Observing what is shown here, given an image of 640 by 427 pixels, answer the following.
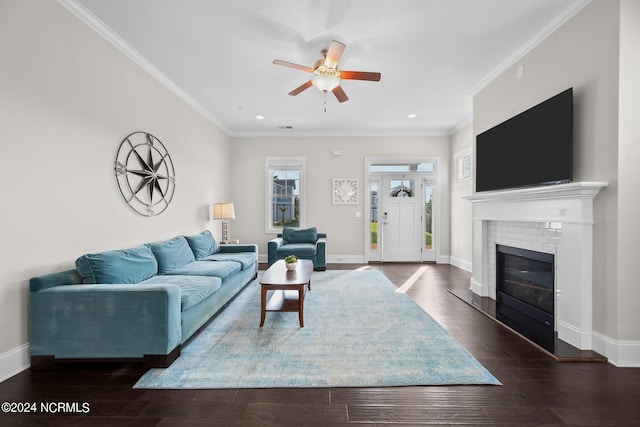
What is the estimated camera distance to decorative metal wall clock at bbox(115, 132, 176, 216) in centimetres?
311

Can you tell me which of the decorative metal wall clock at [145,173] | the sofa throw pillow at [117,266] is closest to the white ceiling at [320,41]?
the decorative metal wall clock at [145,173]

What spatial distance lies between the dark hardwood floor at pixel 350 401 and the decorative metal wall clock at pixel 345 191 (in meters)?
4.49

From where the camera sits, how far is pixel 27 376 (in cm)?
200

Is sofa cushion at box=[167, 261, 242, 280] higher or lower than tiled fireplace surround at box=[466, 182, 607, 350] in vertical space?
lower

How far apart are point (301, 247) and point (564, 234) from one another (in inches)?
150

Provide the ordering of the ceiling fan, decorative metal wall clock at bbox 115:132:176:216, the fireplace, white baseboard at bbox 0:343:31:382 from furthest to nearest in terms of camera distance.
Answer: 1. decorative metal wall clock at bbox 115:132:176:216
2. the ceiling fan
3. the fireplace
4. white baseboard at bbox 0:343:31:382

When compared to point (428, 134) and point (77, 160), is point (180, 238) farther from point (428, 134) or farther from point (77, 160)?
point (428, 134)

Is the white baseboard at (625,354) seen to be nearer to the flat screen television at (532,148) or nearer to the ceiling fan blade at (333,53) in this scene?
the flat screen television at (532,148)

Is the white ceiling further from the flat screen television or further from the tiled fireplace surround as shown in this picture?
the tiled fireplace surround

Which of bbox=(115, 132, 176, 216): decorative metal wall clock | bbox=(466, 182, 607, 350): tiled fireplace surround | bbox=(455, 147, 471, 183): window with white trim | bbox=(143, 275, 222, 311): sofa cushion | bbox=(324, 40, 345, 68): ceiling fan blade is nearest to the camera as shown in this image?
bbox=(466, 182, 607, 350): tiled fireplace surround

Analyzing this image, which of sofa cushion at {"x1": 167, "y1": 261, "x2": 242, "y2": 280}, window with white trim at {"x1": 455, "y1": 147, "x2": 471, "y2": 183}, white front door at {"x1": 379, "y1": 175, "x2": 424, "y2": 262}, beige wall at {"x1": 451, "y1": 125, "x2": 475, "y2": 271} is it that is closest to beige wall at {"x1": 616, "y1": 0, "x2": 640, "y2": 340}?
beige wall at {"x1": 451, "y1": 125, "x2": 475, "y2": 271}

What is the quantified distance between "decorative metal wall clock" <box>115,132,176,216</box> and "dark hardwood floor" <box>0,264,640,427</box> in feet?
5.87

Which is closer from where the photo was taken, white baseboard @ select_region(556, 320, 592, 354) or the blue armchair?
white baseboard @ select_region(556, 320, 592, 354)

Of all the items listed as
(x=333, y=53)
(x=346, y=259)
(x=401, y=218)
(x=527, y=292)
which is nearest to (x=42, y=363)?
(x=333, y=53)
